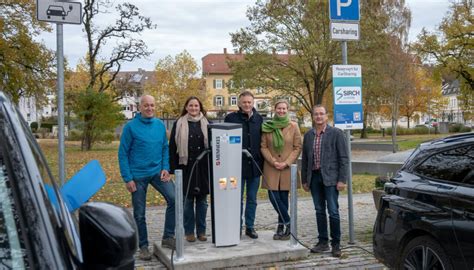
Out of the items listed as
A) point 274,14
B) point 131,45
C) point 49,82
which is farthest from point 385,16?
point 49,82

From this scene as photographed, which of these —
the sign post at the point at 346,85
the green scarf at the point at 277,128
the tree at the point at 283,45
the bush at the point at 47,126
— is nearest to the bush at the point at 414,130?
the tree at the point at 283,45

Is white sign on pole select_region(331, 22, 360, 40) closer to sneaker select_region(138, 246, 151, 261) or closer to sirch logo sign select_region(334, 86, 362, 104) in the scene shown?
sirch logo sign select_region(334, 86, 362, 104)

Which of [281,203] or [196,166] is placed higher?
[196,166]

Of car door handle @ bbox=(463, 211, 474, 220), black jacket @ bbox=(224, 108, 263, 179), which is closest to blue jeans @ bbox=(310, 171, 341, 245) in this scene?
black jacket @ bbox=(224, 108, 263, 179)

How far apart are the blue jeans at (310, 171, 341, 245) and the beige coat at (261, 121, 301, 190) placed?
0.40 m

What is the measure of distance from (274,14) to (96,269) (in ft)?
103

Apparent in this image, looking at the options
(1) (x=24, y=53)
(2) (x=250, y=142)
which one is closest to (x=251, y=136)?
(2) (x=250, y=142)

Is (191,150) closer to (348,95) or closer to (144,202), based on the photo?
(144,202)

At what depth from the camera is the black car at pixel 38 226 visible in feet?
4.66

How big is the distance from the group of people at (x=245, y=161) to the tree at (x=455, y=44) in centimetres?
3340

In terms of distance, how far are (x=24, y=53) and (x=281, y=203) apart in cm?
2548

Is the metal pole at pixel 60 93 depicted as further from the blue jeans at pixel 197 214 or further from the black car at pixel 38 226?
the black car at pixel 38 226

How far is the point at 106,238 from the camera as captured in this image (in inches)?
59.7

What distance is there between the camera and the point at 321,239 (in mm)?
6531
